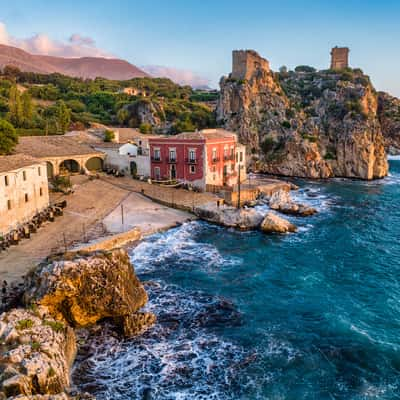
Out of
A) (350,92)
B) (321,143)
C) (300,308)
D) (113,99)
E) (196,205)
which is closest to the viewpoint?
(300,308)

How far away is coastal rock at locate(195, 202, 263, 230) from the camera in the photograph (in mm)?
34281

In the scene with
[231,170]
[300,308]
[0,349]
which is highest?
[231,170]

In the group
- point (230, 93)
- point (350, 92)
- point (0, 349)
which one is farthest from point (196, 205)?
point (350, 92)

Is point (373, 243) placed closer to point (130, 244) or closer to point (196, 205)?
point (196, 205)

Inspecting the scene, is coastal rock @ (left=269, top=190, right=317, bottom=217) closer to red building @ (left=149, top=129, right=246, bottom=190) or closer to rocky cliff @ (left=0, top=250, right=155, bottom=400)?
red building @ (left=149, top=129, right=246, bottom=190)

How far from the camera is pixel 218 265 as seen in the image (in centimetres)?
2561

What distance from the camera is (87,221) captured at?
104ft

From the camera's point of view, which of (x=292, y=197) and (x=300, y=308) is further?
(x=292, y=197)

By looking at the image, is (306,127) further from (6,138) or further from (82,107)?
(6,138)

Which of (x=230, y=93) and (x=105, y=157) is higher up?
(x=230, y=93)

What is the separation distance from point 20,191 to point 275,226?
20366 millimetres

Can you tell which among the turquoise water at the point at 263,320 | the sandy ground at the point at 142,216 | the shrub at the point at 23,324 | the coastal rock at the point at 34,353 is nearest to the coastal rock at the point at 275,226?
the turquoise water at the point at 263,320

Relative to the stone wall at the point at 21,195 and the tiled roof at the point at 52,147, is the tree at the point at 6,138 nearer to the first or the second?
the tiled roof at the point at 52,147

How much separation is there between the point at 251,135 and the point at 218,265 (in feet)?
157
